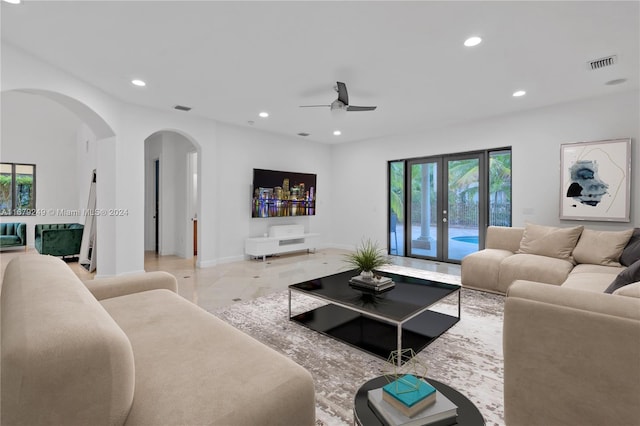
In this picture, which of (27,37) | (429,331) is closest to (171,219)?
(27,37)

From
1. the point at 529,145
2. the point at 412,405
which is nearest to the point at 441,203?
the point at 529,145

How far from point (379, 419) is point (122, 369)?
0.87m

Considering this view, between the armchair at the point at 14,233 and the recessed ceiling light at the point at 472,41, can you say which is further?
the armchair at the point at 14,233

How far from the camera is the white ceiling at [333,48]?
257 cm

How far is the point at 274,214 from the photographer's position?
702cm

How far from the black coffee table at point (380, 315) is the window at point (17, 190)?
9266 mm

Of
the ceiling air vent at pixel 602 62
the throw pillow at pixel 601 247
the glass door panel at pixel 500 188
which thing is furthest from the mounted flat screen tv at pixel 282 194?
the ceiling air vent at pixel 602 62

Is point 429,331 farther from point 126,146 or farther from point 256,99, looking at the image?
point 126,146

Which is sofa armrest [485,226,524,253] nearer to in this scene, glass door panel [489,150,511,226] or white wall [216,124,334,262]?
glass door panel [489,150,511,226]

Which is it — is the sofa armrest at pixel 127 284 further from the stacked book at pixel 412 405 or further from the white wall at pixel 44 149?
the white wall at pixel 44 149

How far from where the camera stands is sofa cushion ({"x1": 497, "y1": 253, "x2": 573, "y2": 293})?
359cm

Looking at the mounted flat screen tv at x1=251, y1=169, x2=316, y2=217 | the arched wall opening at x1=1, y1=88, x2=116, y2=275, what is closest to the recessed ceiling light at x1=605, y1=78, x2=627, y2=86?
→ the mounted flat screen tv at x1=251, y1=169, x2=316, y2=217

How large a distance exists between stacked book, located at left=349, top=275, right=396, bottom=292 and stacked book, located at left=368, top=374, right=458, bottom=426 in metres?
1.78

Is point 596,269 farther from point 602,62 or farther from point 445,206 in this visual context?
point 445,206
